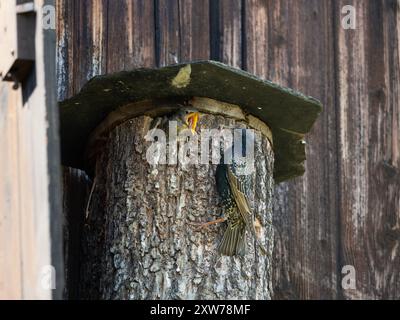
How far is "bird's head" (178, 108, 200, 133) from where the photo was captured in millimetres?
4477

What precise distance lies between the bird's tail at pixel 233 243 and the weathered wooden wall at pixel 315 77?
957 millimetres

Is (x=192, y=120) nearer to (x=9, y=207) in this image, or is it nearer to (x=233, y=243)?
(x=233, y=243)

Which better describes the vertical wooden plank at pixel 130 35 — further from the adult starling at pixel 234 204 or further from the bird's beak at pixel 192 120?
the adult starling at pixel 234 204

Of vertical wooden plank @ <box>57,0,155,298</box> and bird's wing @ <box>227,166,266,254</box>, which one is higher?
vertical wooden plank @ <box>57,0,155,298</box>

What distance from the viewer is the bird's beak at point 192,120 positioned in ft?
14.7

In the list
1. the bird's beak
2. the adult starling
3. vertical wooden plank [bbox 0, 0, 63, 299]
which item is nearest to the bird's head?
the bird's beak

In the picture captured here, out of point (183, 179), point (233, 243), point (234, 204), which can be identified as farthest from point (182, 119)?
point (233, 243)

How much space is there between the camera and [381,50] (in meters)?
5.62

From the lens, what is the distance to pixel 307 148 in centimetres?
546

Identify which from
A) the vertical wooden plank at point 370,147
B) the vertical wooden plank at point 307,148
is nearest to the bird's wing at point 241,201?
the vertical wooden plank at point 307,148

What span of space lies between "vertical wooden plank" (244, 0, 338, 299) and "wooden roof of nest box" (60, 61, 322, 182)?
52 centimetres

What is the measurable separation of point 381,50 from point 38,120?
97.6 inches

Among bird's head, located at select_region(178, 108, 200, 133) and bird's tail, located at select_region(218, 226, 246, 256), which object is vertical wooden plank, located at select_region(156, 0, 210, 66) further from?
bird's tail, located at select_region(218, 226, 246, 256)

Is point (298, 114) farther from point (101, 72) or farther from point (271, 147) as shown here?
point (101, 72)
